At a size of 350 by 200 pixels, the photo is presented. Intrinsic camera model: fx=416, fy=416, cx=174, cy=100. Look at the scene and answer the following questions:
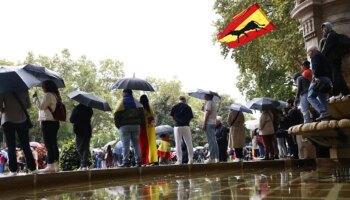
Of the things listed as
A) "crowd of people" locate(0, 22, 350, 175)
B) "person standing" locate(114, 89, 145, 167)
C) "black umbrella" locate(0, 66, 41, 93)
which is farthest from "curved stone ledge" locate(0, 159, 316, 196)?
"black umbrella" locate(0, 66, 41, 93)

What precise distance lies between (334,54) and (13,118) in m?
5.40

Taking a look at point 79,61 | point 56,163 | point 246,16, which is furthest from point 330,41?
point 79,61

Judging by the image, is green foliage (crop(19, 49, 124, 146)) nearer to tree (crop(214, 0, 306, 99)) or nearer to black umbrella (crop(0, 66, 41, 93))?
tree (crop(214, 0, 306, 99))

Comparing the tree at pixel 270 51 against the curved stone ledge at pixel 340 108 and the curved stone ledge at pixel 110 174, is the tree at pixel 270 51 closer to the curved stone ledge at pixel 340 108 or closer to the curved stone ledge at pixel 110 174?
the curved stone ledge at pixel 110 174

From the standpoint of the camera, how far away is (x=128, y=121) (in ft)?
29.2

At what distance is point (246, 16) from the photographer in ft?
48.0

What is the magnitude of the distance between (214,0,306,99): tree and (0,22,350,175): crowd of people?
733cm

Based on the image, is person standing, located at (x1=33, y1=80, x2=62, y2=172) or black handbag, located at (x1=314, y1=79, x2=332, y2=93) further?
person standing, located at (x1=33, y1=80, x2=62, y2=172)

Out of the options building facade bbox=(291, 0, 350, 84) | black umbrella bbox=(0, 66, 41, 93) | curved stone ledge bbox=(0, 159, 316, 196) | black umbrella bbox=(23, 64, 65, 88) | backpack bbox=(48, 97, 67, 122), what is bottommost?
curved stone ledge bbox=(0, 159, 316, 196)

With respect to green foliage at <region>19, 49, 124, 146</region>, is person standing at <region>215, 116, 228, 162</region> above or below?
below

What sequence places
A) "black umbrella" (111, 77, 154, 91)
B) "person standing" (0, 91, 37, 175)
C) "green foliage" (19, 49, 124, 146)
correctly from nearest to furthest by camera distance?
1. "person standing" (0, 91, 37, 175)
2. "black umbrella" (111, 77, 154, 91)
3. "green foliage" (19, 49, 124, 146)

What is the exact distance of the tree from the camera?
19.1m

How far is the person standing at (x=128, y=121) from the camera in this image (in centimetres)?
891

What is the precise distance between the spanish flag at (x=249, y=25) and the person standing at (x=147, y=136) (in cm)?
588
